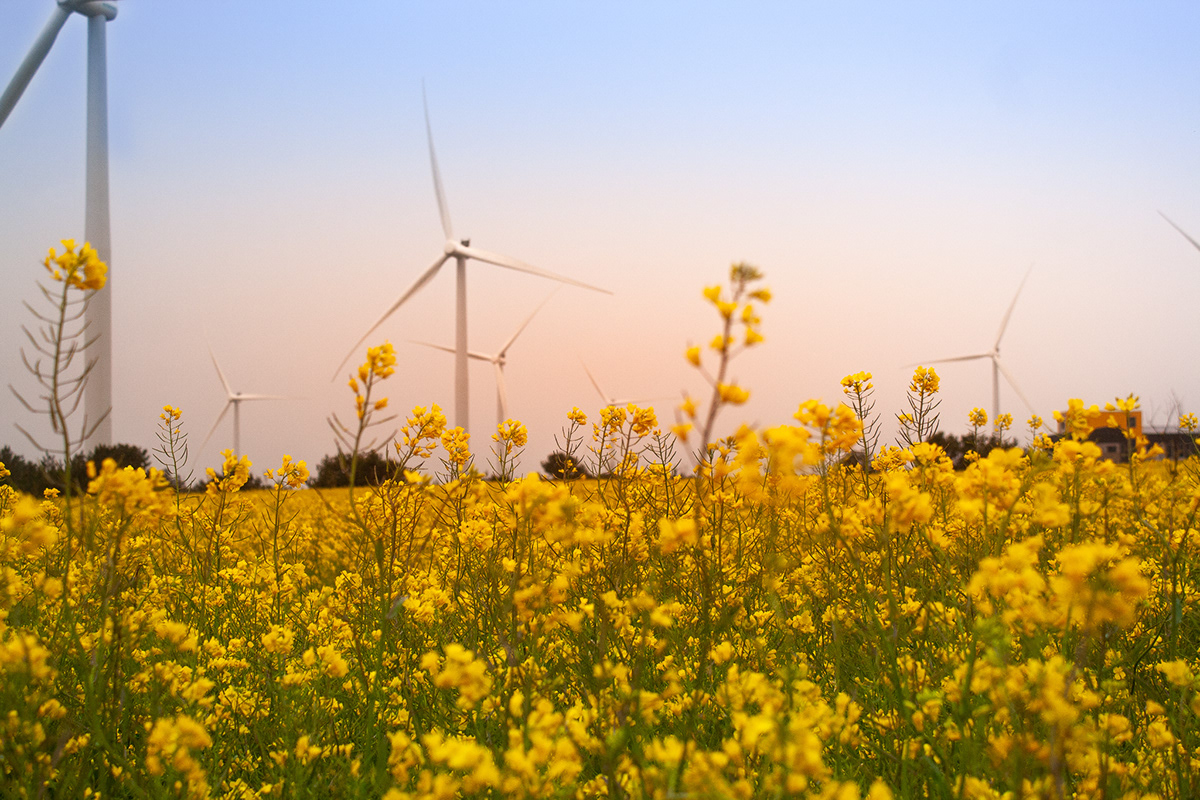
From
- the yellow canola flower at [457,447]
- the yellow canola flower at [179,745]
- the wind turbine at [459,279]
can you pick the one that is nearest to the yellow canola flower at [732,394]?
the yellow canola flower at [179,745]

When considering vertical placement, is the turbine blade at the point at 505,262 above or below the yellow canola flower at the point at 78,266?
above

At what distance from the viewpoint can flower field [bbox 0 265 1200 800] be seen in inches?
74.9

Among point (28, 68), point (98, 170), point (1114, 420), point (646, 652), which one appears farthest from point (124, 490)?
point (98, 170)

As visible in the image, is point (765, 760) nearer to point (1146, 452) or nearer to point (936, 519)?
point (1146, 452)

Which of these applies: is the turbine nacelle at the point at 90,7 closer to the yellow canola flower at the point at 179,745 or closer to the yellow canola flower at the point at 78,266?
the yellow canola flower at the point at 78,266

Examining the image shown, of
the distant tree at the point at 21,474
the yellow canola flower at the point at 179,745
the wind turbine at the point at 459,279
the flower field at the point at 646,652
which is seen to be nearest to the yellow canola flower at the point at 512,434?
the flower field at the point at 646,652

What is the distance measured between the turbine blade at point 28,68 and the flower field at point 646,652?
36.3 feet

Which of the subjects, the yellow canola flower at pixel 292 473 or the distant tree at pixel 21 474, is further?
the distant tree at pixel 21 474

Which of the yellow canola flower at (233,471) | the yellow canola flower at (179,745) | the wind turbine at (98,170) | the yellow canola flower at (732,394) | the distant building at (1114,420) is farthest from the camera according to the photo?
the wind turbine at (98,170)

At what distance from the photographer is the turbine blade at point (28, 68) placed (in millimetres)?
13305

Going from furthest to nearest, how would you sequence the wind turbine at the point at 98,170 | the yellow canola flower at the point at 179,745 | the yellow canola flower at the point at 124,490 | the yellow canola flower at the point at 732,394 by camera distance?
the wind turbine at the point at 98,170 → the yellow canola flower at the point at 124,490 → the yellow canola flower at the point at 179,745 → the yellow canola flower at the point at 732,394

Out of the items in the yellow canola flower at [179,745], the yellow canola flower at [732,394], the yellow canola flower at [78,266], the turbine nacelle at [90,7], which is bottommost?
the yellow canola flower at [179,745]

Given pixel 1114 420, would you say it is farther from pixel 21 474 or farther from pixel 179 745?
pixel 21 474

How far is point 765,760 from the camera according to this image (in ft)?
8.35
